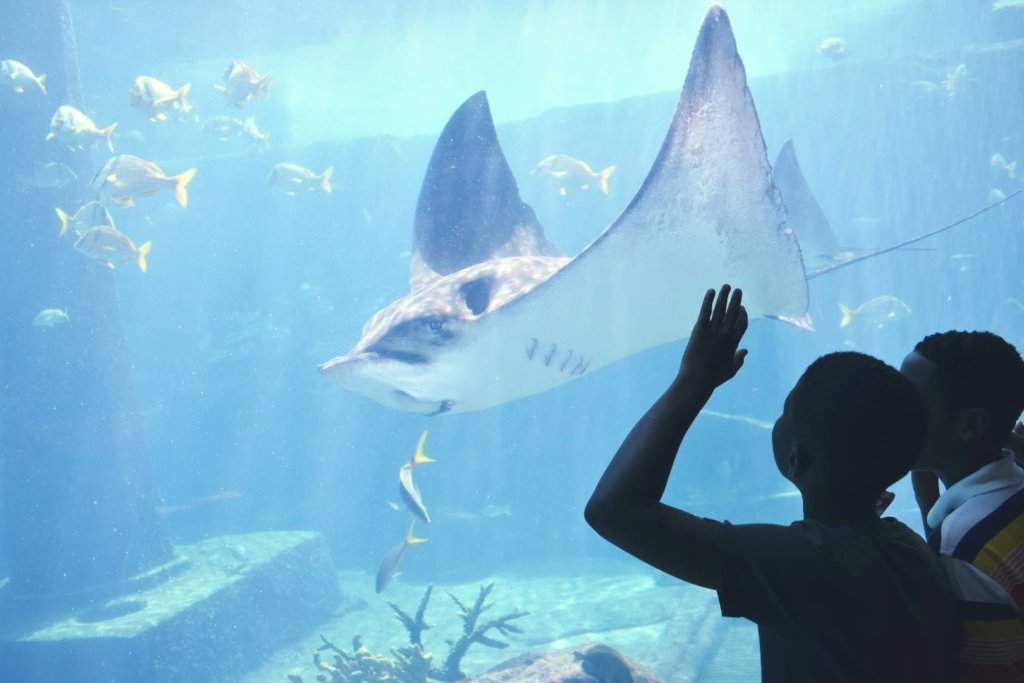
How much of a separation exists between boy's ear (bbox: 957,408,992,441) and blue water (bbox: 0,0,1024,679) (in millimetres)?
13869

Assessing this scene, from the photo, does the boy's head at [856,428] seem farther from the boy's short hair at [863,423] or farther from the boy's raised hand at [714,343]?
the boy's raised hand at [714,343]

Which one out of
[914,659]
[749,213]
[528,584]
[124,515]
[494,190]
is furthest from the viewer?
[528,584]

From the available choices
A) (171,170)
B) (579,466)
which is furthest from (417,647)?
(171,170)

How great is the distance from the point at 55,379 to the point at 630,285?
1223 centimetres

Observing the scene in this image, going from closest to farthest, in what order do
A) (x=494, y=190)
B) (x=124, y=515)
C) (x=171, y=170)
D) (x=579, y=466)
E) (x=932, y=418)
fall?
(x=932, y=418) < (x=494, y=190) < (x=124, y=515) < (x=579, y=466) < (x=171, y=170)

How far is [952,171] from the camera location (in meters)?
26.8

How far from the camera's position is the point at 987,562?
1.27 m

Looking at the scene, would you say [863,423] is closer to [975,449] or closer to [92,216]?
[975,449]

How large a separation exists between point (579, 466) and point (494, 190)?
14555 mm

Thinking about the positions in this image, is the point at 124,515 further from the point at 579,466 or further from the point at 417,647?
the point at 579,466

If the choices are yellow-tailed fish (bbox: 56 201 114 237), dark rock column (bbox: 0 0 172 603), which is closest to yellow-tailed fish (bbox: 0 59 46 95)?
yellow-tailed fish (bbox: 56 201 114 237)

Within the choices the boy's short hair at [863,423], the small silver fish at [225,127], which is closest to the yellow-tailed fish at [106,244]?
the small silver fish at [225,127]

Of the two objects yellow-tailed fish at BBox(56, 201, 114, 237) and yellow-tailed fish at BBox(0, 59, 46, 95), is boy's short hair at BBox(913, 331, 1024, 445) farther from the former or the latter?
yellow-tailed fish at BBox(0, 59, 46, 95)

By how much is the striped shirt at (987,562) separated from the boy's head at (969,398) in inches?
2.0
